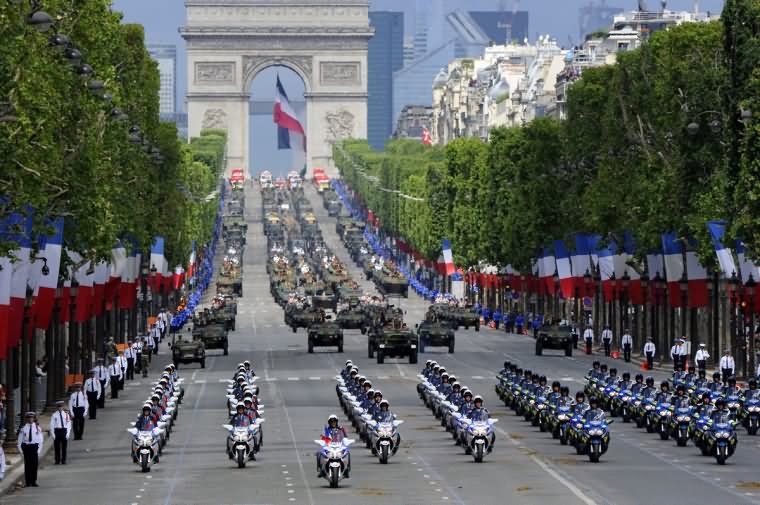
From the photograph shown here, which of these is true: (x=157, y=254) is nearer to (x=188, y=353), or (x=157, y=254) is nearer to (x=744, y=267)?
(x=188, y=353)

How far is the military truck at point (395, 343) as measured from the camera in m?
104

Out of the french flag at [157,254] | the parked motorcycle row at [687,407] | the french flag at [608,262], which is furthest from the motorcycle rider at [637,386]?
the french flag at [157,254]

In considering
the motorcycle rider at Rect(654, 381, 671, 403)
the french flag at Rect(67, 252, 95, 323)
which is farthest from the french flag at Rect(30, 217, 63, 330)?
the motorcycle rider at Rect(654, 381, 671, 403)

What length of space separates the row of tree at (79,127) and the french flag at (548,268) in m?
21.3

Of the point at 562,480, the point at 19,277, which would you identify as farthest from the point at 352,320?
the point at 562,480

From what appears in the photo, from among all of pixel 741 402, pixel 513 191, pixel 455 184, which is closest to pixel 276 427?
pixel 741 402

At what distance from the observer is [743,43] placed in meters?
83.2

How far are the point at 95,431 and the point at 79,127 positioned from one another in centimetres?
862

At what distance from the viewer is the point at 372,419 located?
5828 centimetres

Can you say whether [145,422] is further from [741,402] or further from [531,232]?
[531,232]

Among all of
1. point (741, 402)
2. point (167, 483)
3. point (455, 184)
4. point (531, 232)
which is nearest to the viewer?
point (167, 483)

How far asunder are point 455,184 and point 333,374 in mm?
99912

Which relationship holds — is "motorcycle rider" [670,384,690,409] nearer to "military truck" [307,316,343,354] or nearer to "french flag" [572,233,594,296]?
"military truck" [307,316,343,354]

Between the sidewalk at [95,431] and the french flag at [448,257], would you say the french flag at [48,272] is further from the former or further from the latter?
the french flag at [448,257]
